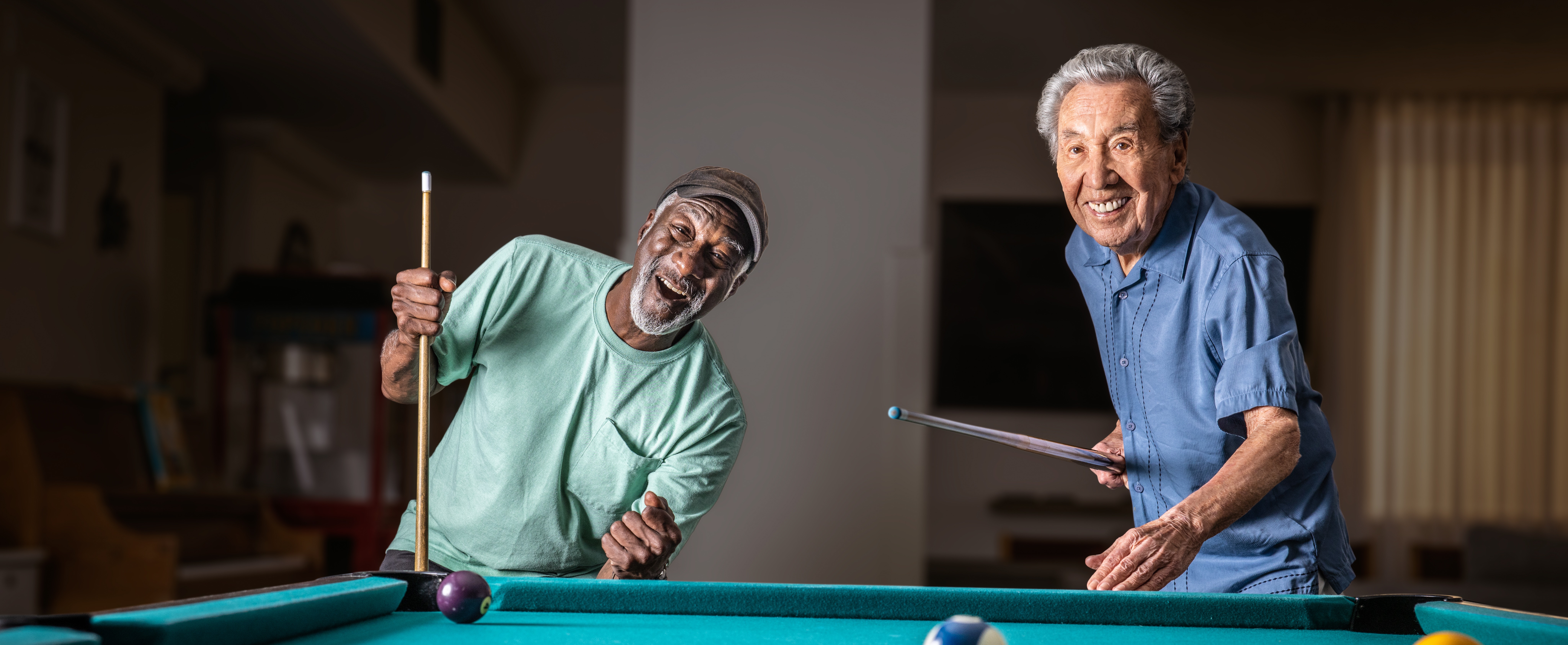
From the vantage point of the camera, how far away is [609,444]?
5.94 ft

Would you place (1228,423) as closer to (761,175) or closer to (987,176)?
A: (761,175)

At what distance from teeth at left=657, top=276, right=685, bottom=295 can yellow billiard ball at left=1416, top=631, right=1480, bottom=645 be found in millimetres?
1112

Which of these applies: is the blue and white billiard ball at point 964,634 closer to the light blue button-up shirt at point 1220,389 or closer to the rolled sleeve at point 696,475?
the light blue button-up shirt at point 1220,389

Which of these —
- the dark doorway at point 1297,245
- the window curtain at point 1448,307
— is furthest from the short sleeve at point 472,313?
the window curtain at point 1448,307

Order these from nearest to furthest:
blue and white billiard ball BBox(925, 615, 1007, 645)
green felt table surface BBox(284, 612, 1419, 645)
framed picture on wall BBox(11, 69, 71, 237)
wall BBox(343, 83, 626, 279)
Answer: blue and white billiard ball BBox(925, 615, 1007, 645) < green felt table surface BBox(284, 612, 1419, 645) < framed picture on wall BBox(11, 69, 71, 237) < wall BBox(343, 83, 626, 279)

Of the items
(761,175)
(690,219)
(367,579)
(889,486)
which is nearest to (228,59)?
(761,175)

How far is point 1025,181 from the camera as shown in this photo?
6.02 m

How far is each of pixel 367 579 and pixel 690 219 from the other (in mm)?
761

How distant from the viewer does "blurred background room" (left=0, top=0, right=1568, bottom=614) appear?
10.7 ft

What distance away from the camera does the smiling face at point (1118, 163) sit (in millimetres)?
1624

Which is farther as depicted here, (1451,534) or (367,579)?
(1451,534)

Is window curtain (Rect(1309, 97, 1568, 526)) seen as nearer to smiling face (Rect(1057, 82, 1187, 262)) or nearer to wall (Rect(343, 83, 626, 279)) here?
wall (Rect(343, 83, 626, 279))

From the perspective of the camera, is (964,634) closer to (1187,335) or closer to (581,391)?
(1187,335)

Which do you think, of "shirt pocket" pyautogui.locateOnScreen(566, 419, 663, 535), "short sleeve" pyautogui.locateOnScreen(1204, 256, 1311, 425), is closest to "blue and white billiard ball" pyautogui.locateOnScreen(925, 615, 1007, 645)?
"short sleeve" pyautogui.locateOnScreen(1204, 256, 1311, 425)
